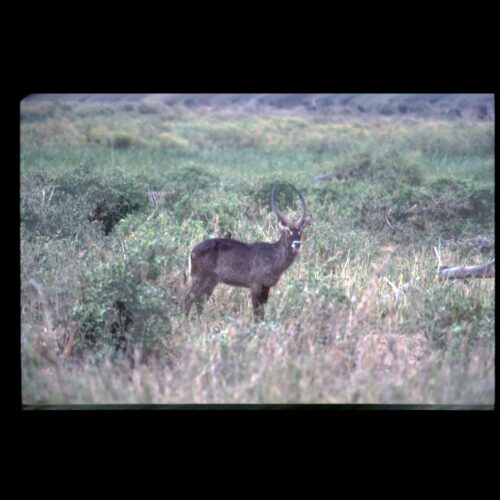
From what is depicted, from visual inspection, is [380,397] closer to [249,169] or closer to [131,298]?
[131,298]

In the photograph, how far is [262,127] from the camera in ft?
64.2

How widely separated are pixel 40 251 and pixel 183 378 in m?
3.46

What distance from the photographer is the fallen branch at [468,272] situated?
306 inches

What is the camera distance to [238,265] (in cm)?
761

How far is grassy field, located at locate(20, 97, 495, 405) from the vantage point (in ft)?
18.7

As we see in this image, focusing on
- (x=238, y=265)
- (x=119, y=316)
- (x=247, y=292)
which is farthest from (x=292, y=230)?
(x=119, y=316)

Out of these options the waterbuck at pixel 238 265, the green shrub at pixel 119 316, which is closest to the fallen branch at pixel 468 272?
the waterbuck at pixel 238 265

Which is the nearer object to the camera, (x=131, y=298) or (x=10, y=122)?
(x=10, y=122)

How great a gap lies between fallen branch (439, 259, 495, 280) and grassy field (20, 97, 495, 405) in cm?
11

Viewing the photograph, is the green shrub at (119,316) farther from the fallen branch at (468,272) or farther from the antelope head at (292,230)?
the fallen branch at (468,272)

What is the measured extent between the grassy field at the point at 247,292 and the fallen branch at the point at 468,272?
113 mm
